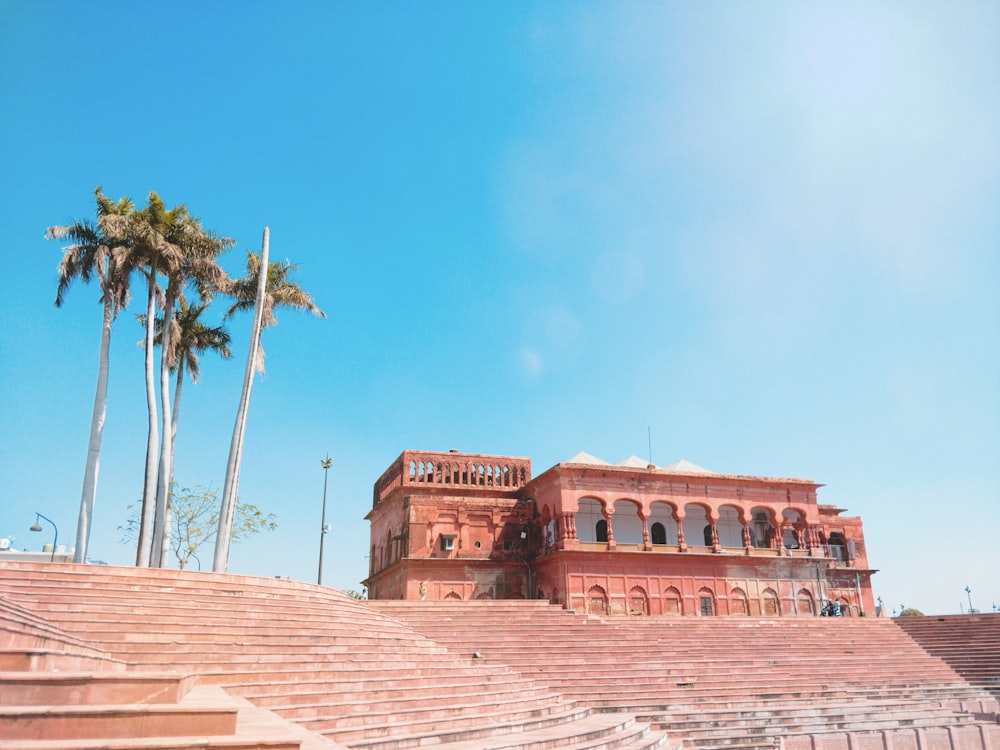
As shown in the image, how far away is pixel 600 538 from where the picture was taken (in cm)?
3145

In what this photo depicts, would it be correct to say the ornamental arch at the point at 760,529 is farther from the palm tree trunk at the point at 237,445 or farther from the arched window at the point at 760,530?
the palm tree trunk at the point at 237,445

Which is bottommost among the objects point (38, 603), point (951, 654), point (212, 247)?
point (951, 654)

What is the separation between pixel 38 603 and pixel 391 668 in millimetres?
6242

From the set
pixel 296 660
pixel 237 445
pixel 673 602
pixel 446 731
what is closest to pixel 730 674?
pixel 673 602

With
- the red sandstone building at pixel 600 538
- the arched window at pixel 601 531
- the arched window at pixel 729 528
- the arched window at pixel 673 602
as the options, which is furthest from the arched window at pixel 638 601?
the arched window at pixel 729 528

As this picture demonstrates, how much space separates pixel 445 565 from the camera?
2894 cm

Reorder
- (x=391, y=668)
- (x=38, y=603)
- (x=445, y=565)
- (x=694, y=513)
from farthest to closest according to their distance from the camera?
(x=694, y=513)
(x=445, y=565)
(x=391, y=668)
(x=38, y=603)

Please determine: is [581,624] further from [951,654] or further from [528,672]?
[951,654]

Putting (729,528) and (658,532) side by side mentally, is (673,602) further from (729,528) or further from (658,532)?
(729,528)

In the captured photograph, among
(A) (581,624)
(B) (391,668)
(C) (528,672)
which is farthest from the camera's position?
(A) (581,624)

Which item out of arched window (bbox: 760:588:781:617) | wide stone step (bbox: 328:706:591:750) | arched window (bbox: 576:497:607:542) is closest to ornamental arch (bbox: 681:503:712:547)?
arched window (bbox: 760:588:781:617)

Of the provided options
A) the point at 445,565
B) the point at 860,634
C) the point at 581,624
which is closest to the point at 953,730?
the point at 860,634

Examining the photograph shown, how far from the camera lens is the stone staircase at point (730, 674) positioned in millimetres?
17078

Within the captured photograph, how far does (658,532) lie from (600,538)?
313 centimetres
